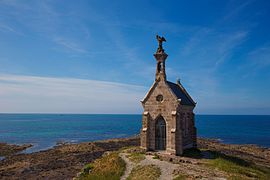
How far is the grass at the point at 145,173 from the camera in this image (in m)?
19.8

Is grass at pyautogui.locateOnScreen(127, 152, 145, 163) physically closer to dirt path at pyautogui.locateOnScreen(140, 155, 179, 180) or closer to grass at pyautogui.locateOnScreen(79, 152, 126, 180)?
dirt path at pyautogui.locateOnScreen(140, 155, 179, 180)

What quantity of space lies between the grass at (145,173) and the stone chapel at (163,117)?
17.8 ft

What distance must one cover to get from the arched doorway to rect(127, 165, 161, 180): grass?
235 inches

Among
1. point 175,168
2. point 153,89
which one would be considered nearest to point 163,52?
point 153,89

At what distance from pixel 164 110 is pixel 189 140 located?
6.49 meters

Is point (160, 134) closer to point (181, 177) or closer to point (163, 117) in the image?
point (163, 117)

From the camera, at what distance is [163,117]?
27703 millimetres

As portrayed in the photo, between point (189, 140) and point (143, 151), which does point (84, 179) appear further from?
point (189, 140)

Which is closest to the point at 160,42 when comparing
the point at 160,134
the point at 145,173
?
the point at 160,134

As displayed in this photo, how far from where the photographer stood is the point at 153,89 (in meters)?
28.8

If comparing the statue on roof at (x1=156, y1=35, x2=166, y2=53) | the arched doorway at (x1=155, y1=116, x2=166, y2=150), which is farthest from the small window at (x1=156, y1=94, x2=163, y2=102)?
the statue on roof at (x1=156, y1=35, x2=166, y2=53)

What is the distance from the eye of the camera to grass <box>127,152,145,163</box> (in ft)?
82.2

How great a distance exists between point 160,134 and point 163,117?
2065 millimetres

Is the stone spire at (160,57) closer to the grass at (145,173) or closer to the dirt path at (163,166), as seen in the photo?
the dirt path at (163,166)
